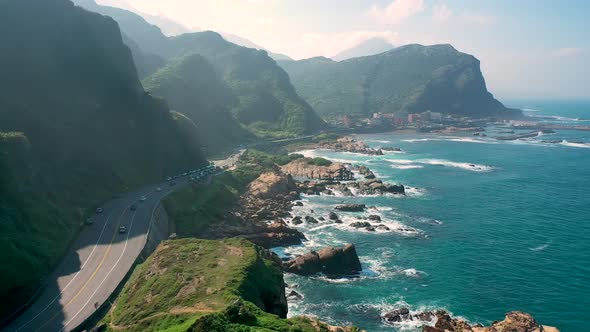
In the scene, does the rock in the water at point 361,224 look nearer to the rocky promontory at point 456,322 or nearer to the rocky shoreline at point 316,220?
the rocky shoreline at point 316,220

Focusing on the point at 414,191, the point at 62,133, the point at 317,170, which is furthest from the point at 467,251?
the point at 62,133

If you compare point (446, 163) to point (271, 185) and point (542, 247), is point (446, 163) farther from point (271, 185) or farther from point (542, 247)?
point (542, 247)

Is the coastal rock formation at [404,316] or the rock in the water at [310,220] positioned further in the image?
the rock in the water at [310,220]

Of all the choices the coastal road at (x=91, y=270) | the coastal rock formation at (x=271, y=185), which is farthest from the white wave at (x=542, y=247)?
the coastal road at (x=91, y=270)

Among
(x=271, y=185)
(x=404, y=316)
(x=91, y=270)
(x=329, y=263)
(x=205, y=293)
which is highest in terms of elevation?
(x=205, y=293)

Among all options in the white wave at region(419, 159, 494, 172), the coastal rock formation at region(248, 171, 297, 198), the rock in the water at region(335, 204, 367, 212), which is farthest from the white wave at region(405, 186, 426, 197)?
the white wave at region(419, 159, 494, 172)
